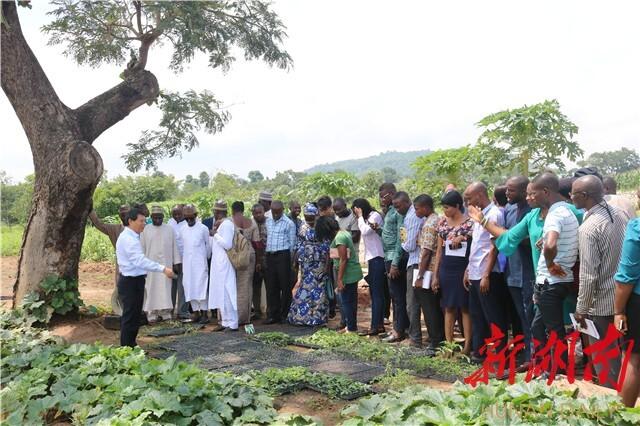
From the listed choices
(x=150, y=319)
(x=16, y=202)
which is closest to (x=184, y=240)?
(x=150, y=319)

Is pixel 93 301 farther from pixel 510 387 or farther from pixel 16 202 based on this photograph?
pixel 16 202

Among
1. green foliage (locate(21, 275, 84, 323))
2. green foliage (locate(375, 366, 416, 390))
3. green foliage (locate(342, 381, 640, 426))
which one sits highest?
green foliage (locate(21, 275, 84, 323))

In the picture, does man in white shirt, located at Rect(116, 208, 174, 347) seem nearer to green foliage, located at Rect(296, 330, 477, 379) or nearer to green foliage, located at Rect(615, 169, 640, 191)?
green foliage, located at Rect(296, 330, 477, 379)

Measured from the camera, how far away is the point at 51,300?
800cm

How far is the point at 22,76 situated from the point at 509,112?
8067mm

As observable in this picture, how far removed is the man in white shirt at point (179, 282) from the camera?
8664 mm

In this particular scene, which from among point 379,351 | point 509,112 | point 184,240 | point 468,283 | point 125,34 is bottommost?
point 379,351

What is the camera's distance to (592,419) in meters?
3.17

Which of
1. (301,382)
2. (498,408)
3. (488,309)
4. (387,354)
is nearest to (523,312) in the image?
(488,309)

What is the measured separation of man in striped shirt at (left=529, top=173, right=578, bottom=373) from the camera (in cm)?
460

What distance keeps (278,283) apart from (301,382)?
3.33 m

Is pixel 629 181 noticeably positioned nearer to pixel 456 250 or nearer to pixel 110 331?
pixel 456 250

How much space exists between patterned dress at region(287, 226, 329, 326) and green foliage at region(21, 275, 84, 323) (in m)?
3.10

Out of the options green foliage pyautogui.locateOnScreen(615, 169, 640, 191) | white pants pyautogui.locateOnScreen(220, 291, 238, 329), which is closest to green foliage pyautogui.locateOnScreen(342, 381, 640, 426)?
white pants pyautogui.locateOnScreen(220, 291, 238, 329)
